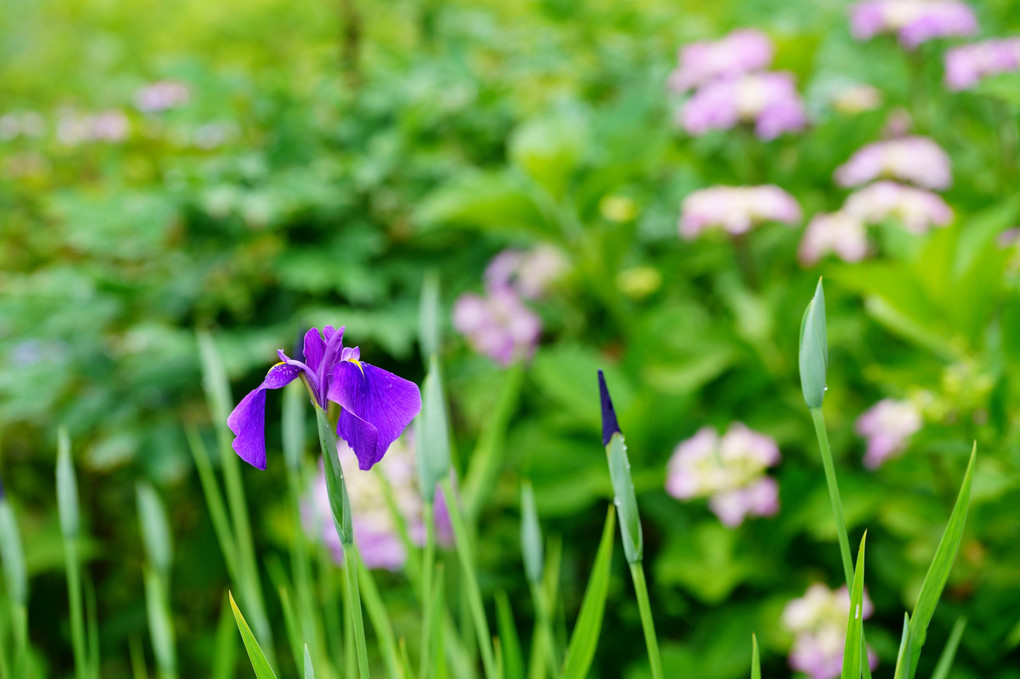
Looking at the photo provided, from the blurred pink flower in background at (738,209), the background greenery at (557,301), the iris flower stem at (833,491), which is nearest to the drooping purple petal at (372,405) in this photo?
the iris flower stem at (833,491)

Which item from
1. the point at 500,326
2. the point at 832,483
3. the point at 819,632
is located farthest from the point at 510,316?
the point at 832,483

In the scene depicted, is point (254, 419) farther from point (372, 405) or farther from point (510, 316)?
point (510, 316)

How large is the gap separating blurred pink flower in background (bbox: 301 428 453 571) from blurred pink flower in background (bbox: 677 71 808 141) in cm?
75

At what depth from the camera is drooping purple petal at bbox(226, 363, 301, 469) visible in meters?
0.40

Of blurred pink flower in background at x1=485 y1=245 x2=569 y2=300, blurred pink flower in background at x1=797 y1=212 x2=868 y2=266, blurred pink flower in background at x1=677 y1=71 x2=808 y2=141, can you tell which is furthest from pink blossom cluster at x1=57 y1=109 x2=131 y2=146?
blurred pink flower in background at x1=797 y1=212 x2=868 y2=266

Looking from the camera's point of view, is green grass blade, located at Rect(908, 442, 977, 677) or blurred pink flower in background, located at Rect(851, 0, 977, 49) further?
blurred pink flower in background, located at Rect(851, 0, 977, 49)

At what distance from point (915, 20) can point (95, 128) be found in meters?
2.06

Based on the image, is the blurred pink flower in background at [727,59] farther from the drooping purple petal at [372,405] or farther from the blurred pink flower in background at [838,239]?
the drooping purple petal at [372,405]

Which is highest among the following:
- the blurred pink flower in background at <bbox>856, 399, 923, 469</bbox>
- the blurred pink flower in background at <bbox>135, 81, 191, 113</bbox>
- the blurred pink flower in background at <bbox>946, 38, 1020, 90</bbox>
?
the blurred pink flower in background at <bbox>135, 81, 191, 113</bbox>

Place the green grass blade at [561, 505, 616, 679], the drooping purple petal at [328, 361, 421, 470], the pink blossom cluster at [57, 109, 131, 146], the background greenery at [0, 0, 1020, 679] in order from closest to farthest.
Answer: the drooping purple petal at [328, 361, 421, 470] < the green grass blade at [561, 505, 616, 679] < the background greenery at [0, 0, 1020, 679] < the pink blossom cluster at [57, 109, 131, 146]

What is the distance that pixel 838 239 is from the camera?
1199 mm

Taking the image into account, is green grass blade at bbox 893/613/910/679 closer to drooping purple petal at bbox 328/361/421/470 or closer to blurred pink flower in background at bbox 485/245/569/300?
drooping purple petal at bbox 328/361/421/470

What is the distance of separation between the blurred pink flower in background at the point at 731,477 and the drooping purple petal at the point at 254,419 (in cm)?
72

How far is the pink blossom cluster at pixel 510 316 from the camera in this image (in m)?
1.47
